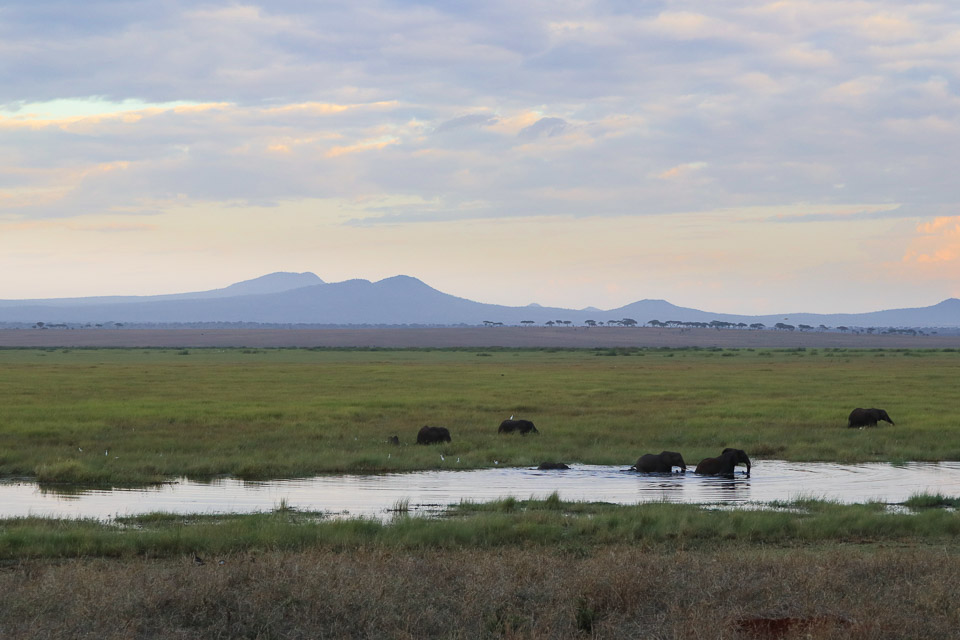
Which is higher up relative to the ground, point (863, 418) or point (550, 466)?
point (863, 418)

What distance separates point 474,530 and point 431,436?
39.8ft

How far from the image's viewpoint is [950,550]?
13094 mm

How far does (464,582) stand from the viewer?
10.2 metres

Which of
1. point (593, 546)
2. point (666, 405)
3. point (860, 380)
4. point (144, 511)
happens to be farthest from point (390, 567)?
point (860, 380)

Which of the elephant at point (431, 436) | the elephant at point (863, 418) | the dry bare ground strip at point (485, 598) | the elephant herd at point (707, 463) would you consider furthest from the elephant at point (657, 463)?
the elephant at point (863, 418)

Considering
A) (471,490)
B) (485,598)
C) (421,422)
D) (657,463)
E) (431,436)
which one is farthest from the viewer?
(421,422)

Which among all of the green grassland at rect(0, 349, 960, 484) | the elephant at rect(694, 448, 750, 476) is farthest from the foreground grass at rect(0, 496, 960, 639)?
the green grassland at rect(0, 349, 960, 484)

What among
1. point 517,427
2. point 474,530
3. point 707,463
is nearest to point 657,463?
point 707,463

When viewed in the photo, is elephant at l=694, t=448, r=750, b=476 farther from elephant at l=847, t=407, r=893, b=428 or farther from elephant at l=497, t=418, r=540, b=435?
elephant at l=847, t=407, r=893, b=428

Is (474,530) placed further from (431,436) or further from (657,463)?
(431,436)

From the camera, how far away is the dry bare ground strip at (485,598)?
881cm

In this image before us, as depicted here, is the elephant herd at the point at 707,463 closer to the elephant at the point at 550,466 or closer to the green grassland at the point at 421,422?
the elephant at the point at 550,466

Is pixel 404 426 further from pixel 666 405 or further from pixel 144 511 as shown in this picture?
pixel 144 511

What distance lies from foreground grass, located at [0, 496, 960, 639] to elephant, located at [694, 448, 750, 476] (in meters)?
7.06
